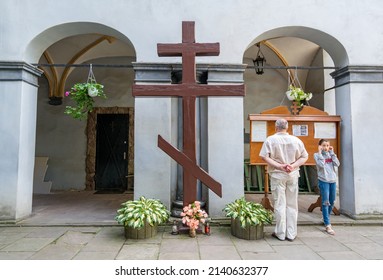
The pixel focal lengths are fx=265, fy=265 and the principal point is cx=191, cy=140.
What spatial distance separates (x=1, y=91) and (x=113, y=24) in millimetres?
2437

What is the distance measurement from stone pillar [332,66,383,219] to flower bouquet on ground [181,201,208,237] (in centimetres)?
315

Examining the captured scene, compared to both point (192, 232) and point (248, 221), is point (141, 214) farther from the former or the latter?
point (248, 221)

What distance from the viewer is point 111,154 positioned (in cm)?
884

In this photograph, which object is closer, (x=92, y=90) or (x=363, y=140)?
(x=92, y=90)

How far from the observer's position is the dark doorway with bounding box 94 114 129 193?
8.80 meters

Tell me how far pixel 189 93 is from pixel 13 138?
11.3ft

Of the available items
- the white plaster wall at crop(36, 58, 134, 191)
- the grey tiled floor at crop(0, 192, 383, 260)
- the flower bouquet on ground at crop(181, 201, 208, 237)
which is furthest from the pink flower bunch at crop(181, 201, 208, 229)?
the white plaster wall at crop(36, 58, 134, 191)

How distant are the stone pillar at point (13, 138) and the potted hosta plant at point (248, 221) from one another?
12.8ft

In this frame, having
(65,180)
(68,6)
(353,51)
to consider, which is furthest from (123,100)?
(353,51)

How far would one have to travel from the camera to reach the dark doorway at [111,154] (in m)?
8.80

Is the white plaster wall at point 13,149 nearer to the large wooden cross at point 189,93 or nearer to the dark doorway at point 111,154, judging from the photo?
the large wooden cross at point 189,93

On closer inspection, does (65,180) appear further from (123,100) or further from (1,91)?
(1,91)

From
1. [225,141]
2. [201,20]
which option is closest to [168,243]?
[225,141]

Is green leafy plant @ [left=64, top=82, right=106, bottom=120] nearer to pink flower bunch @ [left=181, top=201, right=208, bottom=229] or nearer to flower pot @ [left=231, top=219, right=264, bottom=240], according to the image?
pink flower bunch @ [left=181, top=201, right=208, bottom=229]
